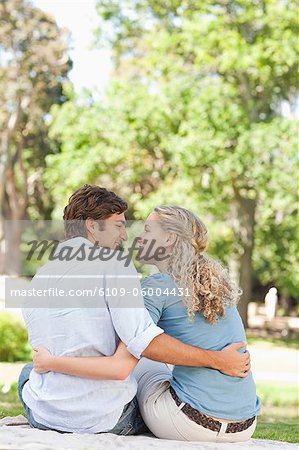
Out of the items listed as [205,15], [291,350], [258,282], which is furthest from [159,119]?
[258,282]

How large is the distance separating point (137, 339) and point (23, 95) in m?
25.1

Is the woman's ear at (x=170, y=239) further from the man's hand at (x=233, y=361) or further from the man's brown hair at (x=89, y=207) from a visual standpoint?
the man's hand at (x=233, y=361)

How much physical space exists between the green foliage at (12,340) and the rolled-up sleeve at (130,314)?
32.4ft

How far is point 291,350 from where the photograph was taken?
19.2 m

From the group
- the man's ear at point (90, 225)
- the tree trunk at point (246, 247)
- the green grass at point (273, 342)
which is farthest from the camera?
the tree trunk at point (246, 247)

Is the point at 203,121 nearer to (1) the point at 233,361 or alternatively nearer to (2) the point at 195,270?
(2) the point at 195,270

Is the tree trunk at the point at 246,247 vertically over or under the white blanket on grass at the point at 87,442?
under

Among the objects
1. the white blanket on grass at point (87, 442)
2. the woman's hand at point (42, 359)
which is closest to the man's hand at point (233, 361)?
the white blanket on grass at point (87, 442)

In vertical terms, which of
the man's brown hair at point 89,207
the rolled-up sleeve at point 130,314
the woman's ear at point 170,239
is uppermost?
the man's brown hair at point 89,207

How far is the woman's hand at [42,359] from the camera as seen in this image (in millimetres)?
3388

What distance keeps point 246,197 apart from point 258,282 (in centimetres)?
1335

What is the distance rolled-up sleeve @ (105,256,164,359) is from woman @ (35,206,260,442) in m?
0.08

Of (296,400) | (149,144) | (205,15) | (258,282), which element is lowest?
(258,282)

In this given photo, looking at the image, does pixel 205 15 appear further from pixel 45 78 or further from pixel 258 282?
pixel 258 282
